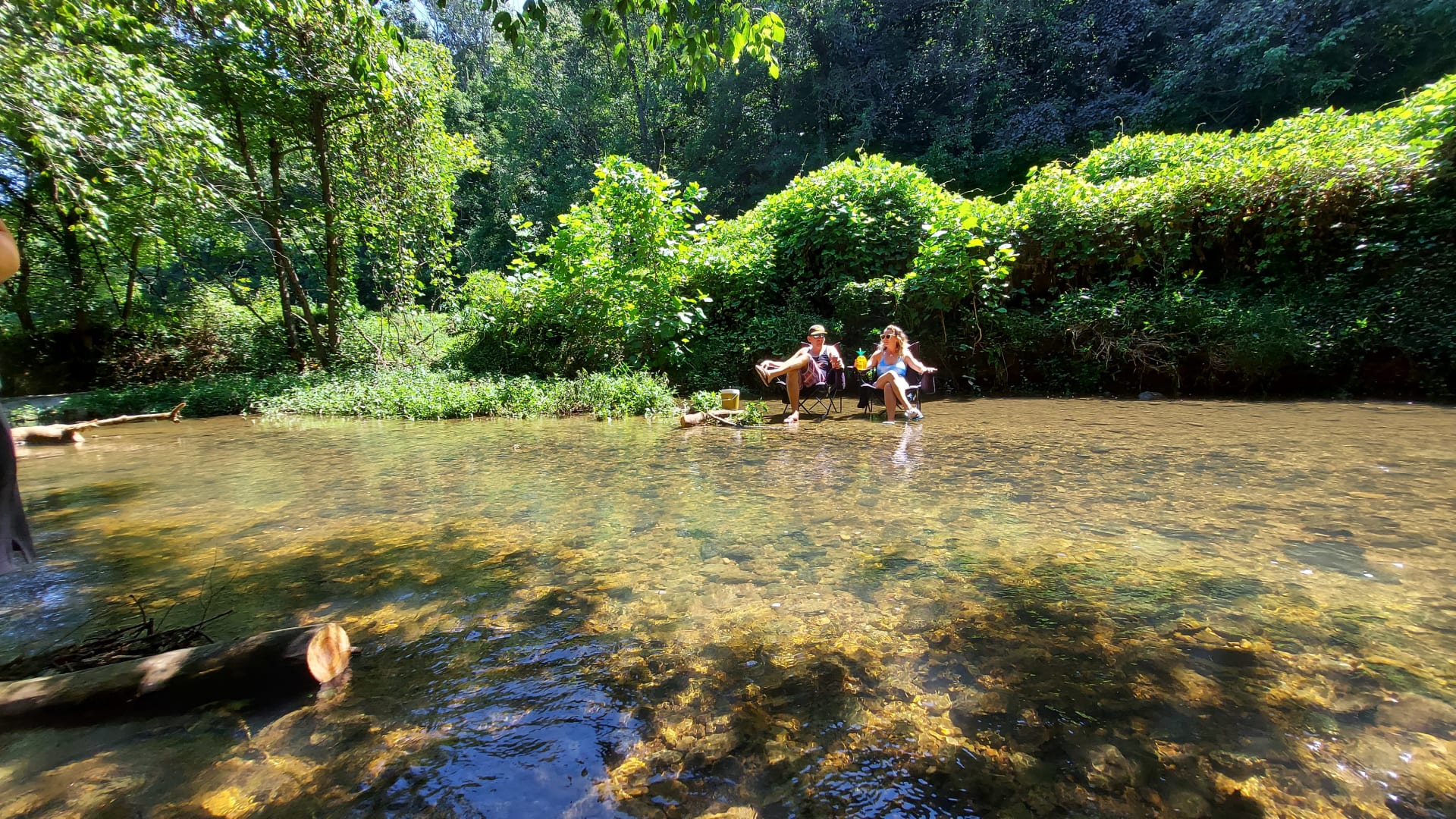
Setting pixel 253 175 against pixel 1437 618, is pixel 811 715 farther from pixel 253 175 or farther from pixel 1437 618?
pixel 253 175

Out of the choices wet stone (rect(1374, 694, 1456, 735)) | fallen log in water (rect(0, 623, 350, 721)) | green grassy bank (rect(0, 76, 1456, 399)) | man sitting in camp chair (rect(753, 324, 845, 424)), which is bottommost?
wet stone (rect(1374, 694, 1456, 735))

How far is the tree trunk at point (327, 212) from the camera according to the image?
530 inches

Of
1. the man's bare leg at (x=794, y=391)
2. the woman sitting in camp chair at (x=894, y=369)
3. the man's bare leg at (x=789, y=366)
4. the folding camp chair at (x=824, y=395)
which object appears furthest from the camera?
the folding camp chair at (x=824, y=395)

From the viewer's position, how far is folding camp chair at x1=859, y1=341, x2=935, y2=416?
8156 mm

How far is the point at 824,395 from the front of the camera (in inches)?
388

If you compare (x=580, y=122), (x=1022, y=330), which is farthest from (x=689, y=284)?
(x=580, y=122)

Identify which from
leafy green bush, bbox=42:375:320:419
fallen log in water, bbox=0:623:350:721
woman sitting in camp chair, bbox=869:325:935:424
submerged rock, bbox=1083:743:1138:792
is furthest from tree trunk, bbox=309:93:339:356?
submerged rock, bbox=1083:743:1138:792

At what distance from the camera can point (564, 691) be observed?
6.97 ft

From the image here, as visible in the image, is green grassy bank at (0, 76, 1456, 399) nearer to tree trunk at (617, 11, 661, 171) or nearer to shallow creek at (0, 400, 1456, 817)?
shallow creek at (0, 400, 1456, 817)

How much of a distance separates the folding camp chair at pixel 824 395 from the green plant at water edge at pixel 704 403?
1064 millimetres

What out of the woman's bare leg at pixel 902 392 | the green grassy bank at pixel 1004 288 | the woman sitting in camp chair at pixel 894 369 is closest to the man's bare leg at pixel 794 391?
the woman sitting in camp chair at pixel 894 369

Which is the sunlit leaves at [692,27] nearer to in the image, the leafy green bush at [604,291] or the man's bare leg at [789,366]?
the man's bare leg at [789,366]

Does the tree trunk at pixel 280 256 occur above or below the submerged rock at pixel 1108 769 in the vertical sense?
above

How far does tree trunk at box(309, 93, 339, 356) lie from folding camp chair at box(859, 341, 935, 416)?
13.1 metres
